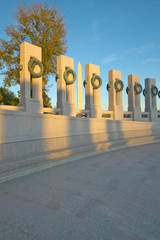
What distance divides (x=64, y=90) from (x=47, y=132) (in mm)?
7598

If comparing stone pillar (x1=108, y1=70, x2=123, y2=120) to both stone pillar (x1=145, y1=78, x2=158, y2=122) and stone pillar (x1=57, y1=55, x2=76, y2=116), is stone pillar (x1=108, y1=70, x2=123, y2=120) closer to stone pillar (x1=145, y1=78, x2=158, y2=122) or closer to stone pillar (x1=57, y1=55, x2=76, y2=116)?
stone pillar (x1=57, y1=55, x2=76, y2=116)

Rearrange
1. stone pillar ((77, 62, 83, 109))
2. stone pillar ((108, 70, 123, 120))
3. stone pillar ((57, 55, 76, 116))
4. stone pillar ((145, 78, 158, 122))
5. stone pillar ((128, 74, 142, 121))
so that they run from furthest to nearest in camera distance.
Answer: stone pillar ((77, 62, 83, 109)) → stone pillar ((145, 78, 158, 122)) → stone pillar ((128, 74, 142, 121)) → stone pillar ((108, 70, 123, 120)) → stone pillar ((57, 55, 76, 116))

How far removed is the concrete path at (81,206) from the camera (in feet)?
8.05

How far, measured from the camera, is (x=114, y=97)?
1966 centimetres

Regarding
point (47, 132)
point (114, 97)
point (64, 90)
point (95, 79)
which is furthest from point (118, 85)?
point (47, 132)

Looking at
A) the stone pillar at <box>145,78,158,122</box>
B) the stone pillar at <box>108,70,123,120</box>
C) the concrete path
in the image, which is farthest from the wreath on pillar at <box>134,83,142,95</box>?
the concrete path

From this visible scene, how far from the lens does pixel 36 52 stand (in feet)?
46.0

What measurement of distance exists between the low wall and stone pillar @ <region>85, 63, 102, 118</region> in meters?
4.45

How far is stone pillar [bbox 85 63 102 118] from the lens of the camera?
1758 centimetres

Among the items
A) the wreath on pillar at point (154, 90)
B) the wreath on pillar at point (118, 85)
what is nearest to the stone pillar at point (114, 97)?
the wreath on pillar at point (118, 85)

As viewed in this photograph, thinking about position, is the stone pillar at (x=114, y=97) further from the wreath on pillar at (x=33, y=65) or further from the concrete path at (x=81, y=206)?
the concrete path at (x=81, y=206)

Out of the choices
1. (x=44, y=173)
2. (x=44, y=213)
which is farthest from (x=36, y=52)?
(x=44, y=213)

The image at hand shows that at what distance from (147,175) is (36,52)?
1267 centimetres

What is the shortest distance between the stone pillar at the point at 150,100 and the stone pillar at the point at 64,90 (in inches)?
485
